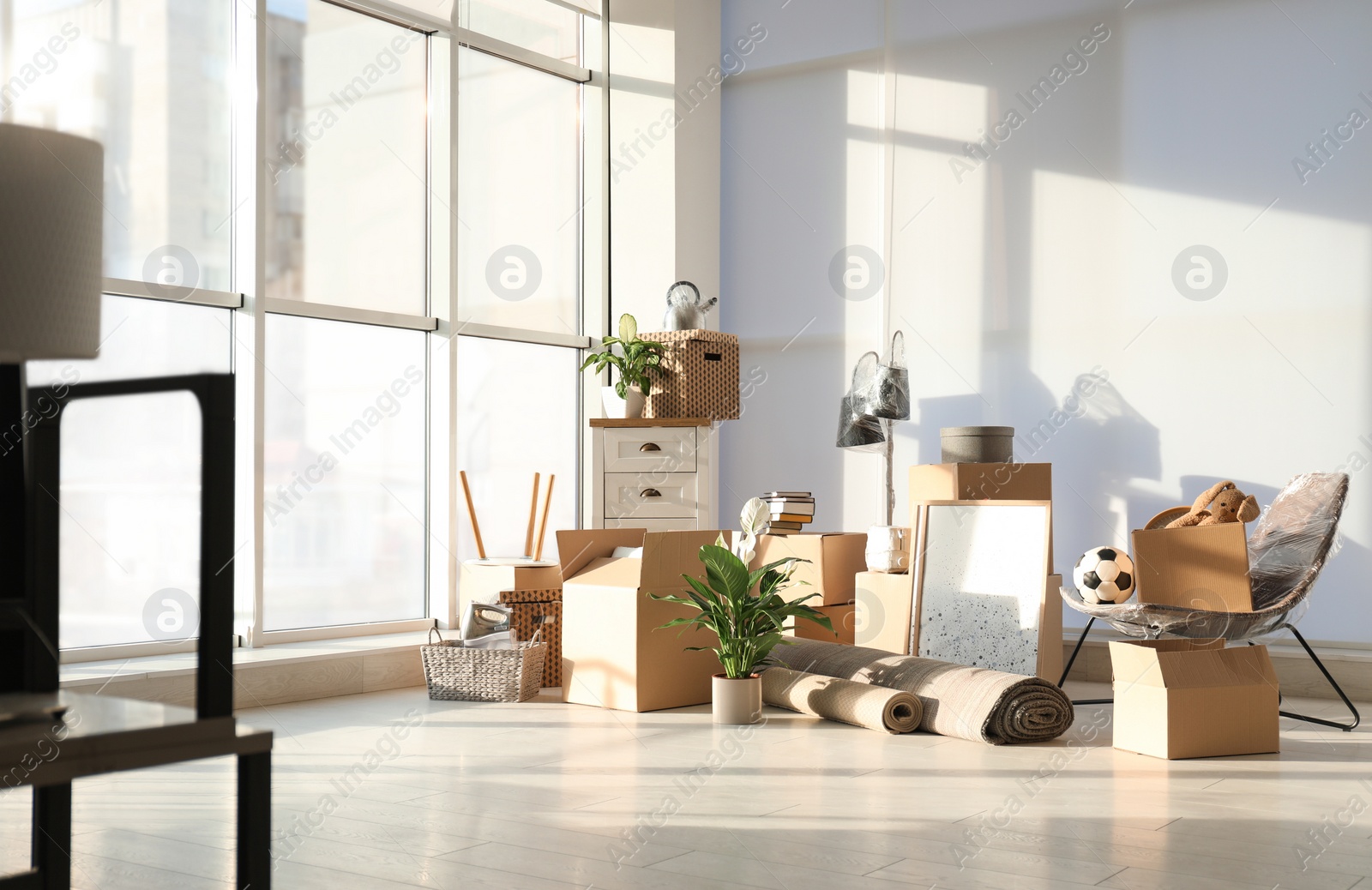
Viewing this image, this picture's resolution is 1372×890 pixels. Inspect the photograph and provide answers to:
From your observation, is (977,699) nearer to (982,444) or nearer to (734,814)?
(734,814)

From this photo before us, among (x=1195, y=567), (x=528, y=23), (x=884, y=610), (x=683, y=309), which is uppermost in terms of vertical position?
(x=528, y=23)

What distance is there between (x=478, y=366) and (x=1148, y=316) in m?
3.08

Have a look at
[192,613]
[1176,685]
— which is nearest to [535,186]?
[192,613]

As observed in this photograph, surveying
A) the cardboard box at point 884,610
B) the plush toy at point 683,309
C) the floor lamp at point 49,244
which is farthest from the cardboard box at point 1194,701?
the floor lamp at point 49,244

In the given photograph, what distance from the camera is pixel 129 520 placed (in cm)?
459

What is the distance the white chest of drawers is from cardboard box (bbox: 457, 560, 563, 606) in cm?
36

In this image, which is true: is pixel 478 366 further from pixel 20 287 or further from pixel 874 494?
pixel 20 287

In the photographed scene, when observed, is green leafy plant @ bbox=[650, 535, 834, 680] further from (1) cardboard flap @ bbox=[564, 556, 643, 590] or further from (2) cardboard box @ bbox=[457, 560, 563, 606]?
(2) cardboard box @ bbox=[457, 560, 563, 606]

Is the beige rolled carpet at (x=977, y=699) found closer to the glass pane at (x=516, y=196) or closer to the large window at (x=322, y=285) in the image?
the large window at (x=322, y=285)

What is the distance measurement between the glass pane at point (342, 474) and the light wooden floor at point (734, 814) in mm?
1335

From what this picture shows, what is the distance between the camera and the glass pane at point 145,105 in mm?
4336

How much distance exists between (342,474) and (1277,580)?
Result: 369 cm

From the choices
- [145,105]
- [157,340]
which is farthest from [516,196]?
[157,340]

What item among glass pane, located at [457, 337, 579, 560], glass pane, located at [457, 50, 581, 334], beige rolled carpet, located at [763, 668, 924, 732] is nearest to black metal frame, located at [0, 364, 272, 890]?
beige rolled carpet, located at [763, 668, 924, 732]
